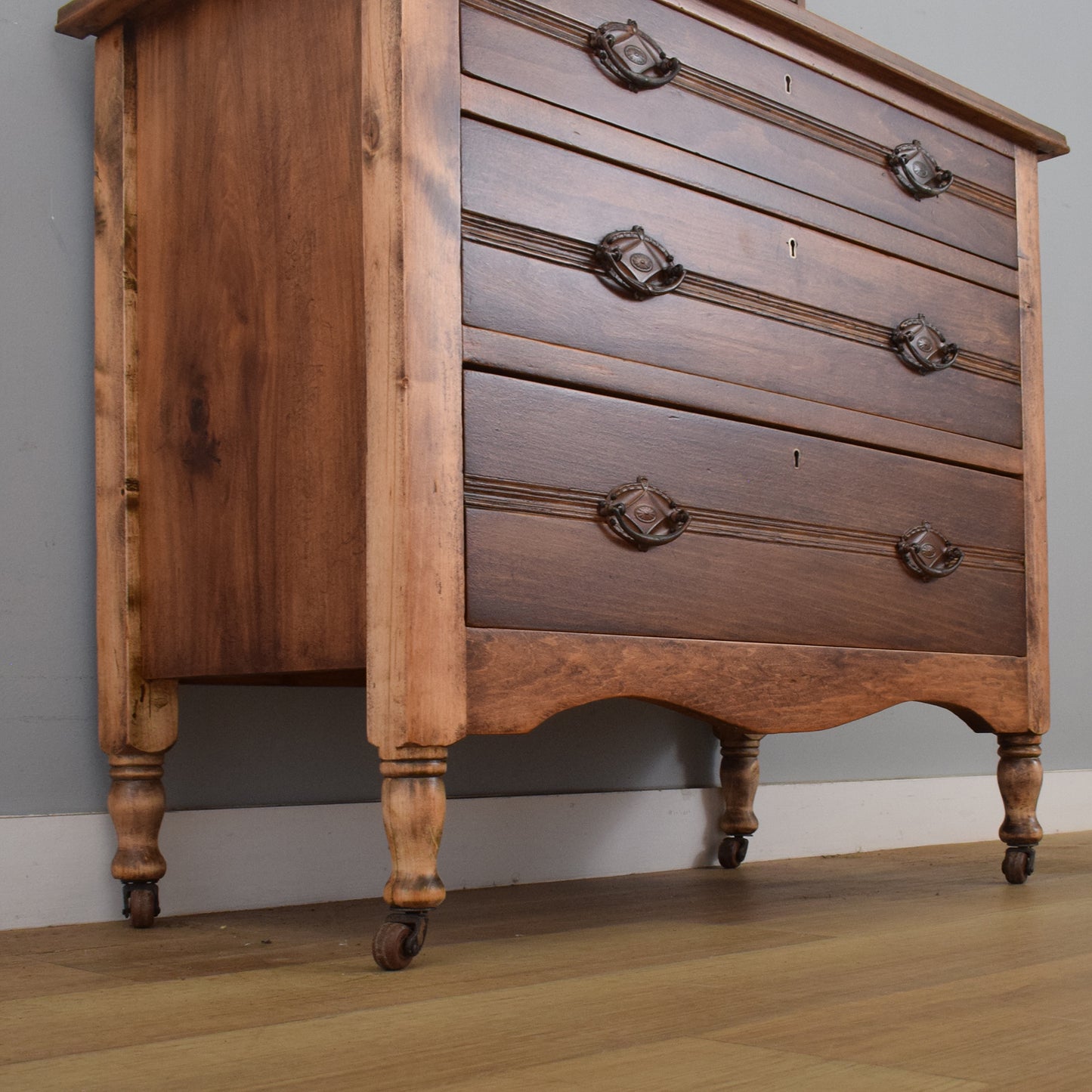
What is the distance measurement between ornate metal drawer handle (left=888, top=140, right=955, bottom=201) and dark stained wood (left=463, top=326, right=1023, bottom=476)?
303mm

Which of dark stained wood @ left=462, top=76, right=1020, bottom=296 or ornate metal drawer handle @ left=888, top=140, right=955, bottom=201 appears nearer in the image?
dark stained wood @ left=462, top=76, right=1020, bottom=296

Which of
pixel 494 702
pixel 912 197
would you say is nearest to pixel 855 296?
pixel 912 197

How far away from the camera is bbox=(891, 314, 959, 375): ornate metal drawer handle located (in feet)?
5.20

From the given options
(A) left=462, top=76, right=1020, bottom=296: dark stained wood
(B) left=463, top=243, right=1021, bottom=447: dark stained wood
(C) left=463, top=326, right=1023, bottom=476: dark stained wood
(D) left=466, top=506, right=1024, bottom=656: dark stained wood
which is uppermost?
(A) left=462, top=76, right=1020, bottom=296: dark stained wood

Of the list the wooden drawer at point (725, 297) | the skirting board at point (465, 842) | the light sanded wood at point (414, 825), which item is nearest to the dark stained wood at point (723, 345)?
the wooden drawer at point (725, 297)

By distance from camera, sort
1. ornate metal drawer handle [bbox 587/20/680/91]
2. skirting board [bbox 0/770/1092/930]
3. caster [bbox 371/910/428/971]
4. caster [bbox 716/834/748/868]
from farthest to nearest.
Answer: caster [bbox 716/834/748/868] → skirting board [bbox 0/770/1092/930] → ornate metal drawer handle [bbox 587/20/680/91] → caster [bbox 371/910/428/971]

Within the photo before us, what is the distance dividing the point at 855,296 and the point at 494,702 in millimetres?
712

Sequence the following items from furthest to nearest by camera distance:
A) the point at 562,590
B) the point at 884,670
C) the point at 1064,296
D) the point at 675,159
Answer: the point at 1064,296, the point at 884,670, the point at 675,159, the point at 562,590

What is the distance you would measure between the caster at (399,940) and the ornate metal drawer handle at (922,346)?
894mm

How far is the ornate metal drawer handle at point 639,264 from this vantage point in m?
1.29

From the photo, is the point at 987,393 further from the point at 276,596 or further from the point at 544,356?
the point at 276,596

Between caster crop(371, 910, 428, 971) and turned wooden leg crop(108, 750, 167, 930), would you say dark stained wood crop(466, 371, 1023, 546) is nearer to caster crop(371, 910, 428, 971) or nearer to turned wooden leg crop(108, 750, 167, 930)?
caster crop(371, 910, 428, 971)

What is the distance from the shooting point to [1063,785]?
2701mm

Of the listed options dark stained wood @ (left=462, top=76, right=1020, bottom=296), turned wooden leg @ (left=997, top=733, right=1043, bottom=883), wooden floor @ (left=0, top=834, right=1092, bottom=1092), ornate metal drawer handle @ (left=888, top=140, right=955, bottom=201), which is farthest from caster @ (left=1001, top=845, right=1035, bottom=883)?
ornate metal drawer handle @ (left=888, top=140, right=955, bottom=201)
